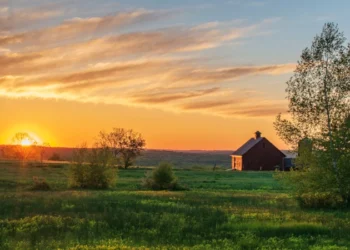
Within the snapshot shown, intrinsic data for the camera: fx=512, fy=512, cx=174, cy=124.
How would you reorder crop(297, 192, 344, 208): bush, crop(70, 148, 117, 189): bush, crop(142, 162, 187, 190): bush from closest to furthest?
crop(297, 192, 344, 208): bush < crop(142, 162, 187, 190): bush < crop(70, 148, 117, 189): bush

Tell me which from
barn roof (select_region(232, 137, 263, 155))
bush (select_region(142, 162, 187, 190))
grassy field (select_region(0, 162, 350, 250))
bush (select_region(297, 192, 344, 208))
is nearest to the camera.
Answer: grassy field (select_region(0, 162, 350, 250))

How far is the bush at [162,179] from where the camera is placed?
5909cm

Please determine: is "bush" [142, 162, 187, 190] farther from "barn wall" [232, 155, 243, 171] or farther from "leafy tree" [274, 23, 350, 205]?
"barn wall" [232, 155, 243, 171]

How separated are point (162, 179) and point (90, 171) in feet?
27.6

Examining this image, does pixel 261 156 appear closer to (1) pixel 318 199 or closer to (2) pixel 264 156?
(2) pixel 264 156

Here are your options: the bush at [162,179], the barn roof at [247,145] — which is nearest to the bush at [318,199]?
the bush at [162,179]

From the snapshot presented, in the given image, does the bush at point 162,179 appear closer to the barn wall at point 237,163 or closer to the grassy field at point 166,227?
the grassy field at point 166,227

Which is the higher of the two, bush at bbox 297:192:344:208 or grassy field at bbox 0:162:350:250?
bush at bbox 297:192:344:208

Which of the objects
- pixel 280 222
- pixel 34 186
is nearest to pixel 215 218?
pixel 280 222

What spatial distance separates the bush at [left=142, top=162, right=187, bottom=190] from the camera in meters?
59.1

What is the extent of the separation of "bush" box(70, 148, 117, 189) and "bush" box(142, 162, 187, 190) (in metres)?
4.42

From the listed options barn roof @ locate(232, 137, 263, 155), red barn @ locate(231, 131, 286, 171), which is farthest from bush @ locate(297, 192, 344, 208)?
barn roof @ locate(232, 137, 263, 155)

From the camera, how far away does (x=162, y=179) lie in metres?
59.9

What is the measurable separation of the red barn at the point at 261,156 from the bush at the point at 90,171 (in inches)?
3007
